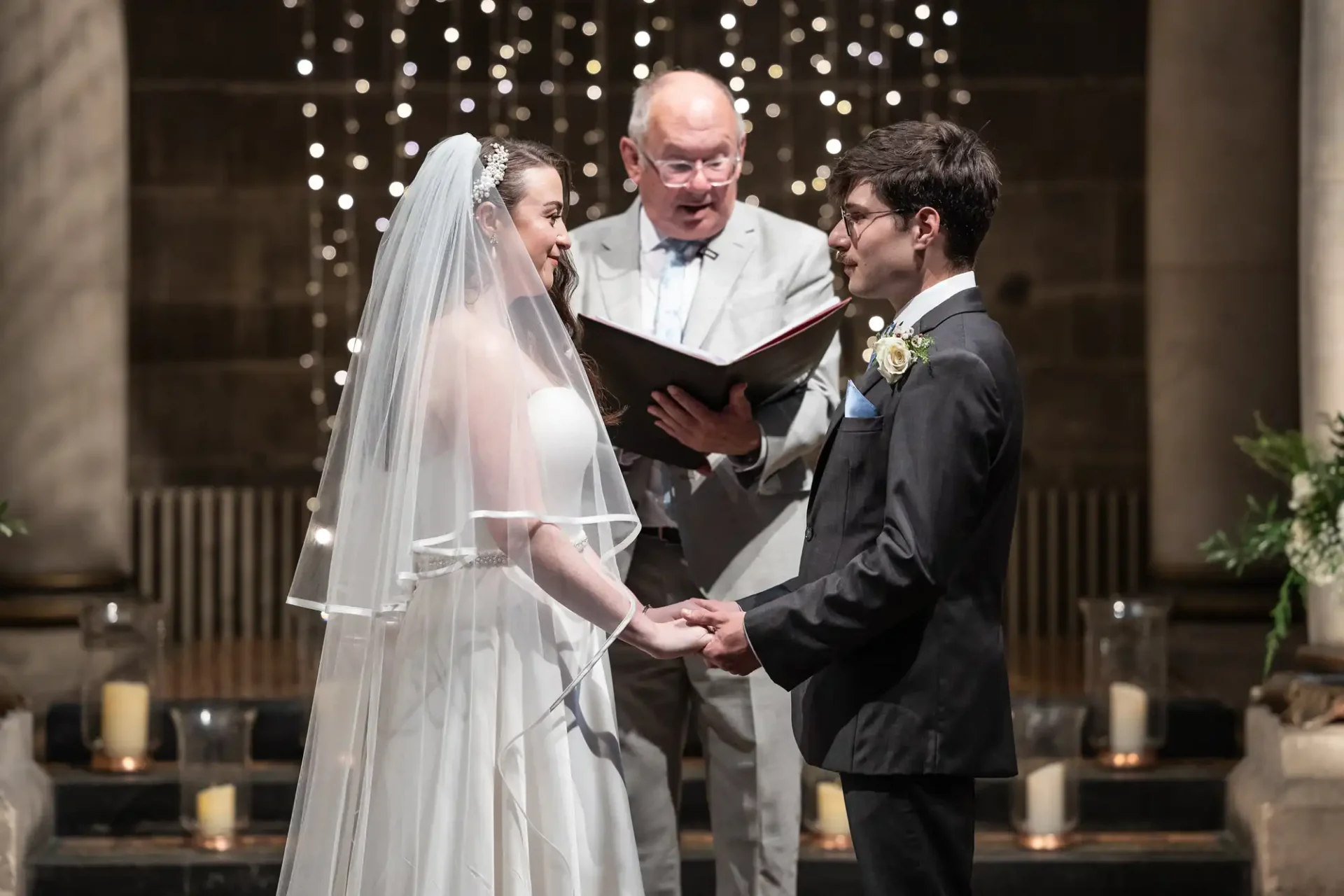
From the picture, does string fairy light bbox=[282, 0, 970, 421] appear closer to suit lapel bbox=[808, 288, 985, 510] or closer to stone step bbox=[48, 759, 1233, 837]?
stone step bbox=[48, 759, 1233, 837]

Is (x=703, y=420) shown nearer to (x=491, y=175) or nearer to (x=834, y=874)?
(x=491, y=175)

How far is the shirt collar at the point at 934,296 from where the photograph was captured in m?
2.67

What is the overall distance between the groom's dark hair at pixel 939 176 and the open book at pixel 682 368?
0.53 meters

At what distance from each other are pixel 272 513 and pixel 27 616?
1783mm

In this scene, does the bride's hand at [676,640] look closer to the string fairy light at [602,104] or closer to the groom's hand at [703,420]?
the groom's hand at [703,420]

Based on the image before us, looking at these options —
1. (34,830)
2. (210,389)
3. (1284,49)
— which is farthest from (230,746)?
(1284,49)

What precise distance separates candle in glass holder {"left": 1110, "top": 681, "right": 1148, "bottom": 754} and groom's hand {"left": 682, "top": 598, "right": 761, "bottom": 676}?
2765 millimetres

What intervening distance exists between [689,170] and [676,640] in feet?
3.77

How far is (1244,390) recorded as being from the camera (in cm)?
653

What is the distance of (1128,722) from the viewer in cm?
536

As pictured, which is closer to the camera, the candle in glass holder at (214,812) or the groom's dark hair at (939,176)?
the groom's dark hair at (939,176)

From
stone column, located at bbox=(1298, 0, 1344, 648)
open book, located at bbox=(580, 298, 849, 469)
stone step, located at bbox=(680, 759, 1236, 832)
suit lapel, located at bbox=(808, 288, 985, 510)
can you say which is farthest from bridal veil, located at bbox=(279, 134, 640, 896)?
stone column, located at bbox=(1298, 0, 1344, 648)

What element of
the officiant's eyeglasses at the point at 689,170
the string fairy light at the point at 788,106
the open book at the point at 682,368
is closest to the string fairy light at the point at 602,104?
the string fairy light at the point at 788,106

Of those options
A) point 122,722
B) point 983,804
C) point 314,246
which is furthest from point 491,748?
point 314,246
